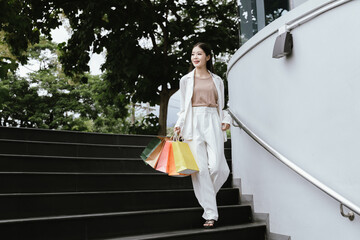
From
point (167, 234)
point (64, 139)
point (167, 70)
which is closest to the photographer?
point (167, 234)

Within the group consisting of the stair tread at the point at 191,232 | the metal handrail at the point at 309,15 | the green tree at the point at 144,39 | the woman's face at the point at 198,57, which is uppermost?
the green tree at the point at 144,39

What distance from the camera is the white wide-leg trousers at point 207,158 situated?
347 cm

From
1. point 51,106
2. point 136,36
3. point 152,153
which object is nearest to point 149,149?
point 152,153

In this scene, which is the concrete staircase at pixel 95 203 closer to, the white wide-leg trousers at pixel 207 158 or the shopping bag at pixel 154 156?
the white wide-leg trousers at pixel 207 158

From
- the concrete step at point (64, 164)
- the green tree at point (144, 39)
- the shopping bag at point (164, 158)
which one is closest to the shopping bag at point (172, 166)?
the shopping bag at point (164, 158)

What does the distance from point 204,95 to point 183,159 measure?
75 cm

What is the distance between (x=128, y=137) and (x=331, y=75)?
4107 millimetres

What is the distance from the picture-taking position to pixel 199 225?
3.72m

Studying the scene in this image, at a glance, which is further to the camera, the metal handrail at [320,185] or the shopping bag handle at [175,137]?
the shopping bag handle at [175,137]

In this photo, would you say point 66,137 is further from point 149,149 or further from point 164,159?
point 164,159

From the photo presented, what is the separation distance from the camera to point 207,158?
11.7 feet

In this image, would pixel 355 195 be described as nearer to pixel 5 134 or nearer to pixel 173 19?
pixel 5 134

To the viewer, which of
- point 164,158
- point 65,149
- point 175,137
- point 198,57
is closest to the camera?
point 164,158

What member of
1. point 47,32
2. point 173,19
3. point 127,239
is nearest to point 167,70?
point 173,19
